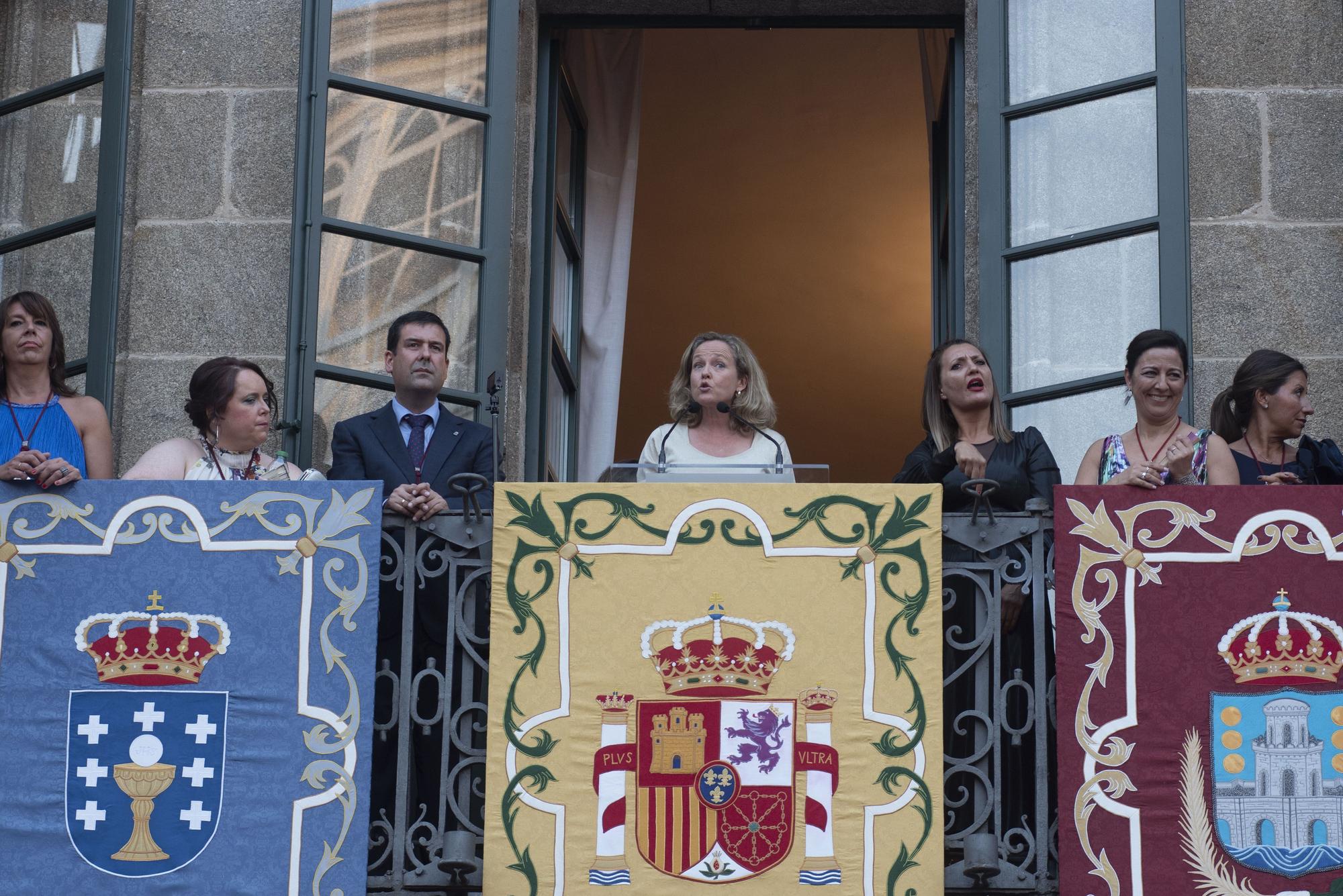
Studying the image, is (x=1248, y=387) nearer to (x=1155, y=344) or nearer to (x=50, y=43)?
(x=1155, y=344)

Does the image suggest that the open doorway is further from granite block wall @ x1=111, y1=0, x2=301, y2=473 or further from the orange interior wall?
granite block wall @ x1=111, y1=0, x2=301, y2=473

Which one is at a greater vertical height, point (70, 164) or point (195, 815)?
point (70, 164)

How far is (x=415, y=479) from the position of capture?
7098 mm

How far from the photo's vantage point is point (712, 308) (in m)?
15.1

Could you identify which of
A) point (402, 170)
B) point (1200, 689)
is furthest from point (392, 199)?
point (1200, 689)

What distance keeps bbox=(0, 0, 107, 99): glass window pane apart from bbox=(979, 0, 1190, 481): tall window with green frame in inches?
143

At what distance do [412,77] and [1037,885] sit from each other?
13.4 feet

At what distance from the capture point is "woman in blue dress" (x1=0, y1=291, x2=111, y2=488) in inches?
285

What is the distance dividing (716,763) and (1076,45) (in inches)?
143

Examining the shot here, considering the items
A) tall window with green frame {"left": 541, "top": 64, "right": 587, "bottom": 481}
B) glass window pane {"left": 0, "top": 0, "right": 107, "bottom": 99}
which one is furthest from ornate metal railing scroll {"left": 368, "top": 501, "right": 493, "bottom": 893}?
glass window pane {"left": 0, "top": 0, "right": 107, "bottom": 99}

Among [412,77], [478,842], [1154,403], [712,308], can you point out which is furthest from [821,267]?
[478,842]

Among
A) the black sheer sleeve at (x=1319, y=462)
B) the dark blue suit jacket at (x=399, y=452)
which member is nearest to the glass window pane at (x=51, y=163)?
the dark blue suit jacket at (x=399, y=452)

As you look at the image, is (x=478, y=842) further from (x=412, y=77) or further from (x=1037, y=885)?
(x=412, y=77)

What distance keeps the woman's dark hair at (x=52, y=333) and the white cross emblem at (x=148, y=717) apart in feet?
4.74
